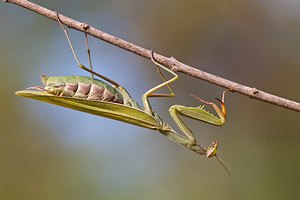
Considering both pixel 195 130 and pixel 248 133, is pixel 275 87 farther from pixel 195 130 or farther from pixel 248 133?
pixel 195 130

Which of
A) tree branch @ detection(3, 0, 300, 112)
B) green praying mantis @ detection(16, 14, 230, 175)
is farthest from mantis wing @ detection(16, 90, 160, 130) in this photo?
tree branch @ detection(3, 0, 300, 112)

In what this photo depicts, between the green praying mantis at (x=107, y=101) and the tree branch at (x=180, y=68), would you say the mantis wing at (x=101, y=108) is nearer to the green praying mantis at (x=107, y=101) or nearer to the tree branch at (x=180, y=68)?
the green praying mantis at (x=107, y=101)

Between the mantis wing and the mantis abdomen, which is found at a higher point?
the mantis abdomen

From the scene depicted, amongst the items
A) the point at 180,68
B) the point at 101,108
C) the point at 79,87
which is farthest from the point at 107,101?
the point at 180,68

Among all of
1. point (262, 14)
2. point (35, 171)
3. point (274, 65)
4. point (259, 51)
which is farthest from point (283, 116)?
point (35, 171)

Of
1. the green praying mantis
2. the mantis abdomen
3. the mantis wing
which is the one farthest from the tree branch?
the mantis wing

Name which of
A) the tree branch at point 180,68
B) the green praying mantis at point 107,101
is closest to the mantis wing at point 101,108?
the green praying mantis at point 107,101

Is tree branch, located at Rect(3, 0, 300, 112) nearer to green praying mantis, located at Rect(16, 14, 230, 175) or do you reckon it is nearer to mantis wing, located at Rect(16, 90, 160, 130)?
green praying mantis, located at Rect(16, 14, 230, 175)

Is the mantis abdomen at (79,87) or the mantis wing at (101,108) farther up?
the mantis abdomen at (79,87)
